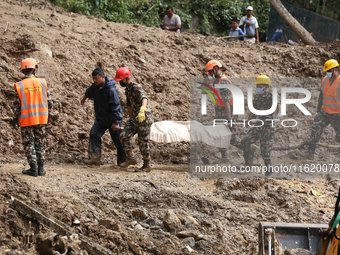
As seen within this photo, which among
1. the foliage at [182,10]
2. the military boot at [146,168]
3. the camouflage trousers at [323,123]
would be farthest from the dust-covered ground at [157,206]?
the foliage at [182,10]

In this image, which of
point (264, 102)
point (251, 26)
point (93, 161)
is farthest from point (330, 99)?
point (251, 26)

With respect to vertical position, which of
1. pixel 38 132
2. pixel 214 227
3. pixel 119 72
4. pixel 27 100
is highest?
pixel 119 72

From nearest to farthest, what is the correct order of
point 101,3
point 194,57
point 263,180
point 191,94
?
point 263,180, point 191,94, point 194,57, point 101,3

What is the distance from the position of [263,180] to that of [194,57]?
5799 millimetres

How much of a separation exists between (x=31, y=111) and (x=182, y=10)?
1267 cm

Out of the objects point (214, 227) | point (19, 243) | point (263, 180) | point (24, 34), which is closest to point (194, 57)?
point (24, 34)

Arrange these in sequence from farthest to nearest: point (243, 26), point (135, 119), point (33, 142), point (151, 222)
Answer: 1. point (243, 26)
2. point (135, 119)
3. point (33, 142)
4. point (151, 222)

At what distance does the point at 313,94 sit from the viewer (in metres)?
11.9

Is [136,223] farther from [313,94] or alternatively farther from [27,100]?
[313,94]

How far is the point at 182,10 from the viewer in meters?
17.3

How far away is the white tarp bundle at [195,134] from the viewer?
762 centimetres

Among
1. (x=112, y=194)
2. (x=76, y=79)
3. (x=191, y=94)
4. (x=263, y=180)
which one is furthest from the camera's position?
(x=191, y=94)

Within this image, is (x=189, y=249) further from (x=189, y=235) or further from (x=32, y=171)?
(x=32, y=171)

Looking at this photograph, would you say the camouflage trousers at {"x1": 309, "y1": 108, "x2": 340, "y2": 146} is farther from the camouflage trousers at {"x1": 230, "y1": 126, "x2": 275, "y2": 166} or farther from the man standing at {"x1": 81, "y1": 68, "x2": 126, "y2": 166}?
the man standing at {"x1": 81, "y1": 68, "x2": 126, "y2": 166}
